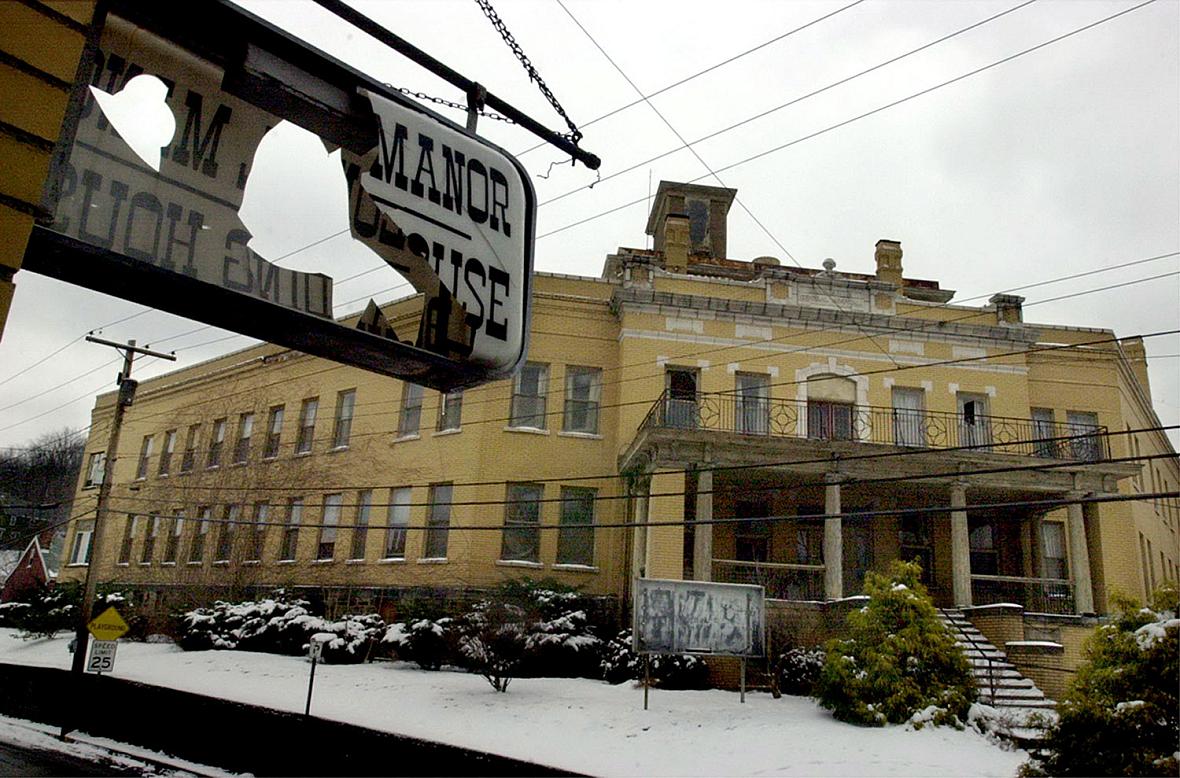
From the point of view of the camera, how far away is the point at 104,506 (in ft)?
76.8

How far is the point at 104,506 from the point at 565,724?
14.2 meters

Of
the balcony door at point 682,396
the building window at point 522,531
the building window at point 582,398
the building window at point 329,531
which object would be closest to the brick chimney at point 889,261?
the balcony door at point 682,396

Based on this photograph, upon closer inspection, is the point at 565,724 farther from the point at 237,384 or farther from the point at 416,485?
the point at 237,384

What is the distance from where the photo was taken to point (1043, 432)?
26844 millimetres

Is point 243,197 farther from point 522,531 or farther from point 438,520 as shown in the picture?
point 438,520

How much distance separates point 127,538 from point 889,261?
101ft

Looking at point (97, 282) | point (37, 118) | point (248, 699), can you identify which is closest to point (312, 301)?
point (97, 282)

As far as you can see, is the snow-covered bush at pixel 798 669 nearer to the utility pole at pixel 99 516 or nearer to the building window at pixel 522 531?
the building window at pixel 522 531

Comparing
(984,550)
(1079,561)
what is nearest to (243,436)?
(984,550)

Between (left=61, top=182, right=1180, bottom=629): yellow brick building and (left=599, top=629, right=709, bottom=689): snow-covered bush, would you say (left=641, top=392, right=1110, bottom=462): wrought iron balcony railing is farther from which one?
(left=599, top=629, right=709, bottom=689): snow-covered bush

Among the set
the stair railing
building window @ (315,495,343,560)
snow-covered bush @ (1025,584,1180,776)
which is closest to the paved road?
building window @ (315,495,343,560)

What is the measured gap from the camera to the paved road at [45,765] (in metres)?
14.6

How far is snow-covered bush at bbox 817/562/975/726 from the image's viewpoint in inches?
583

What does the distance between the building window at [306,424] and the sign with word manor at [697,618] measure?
17481mm
